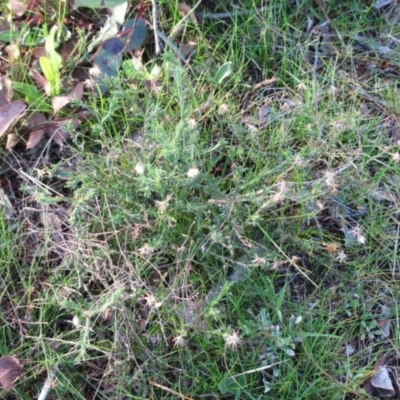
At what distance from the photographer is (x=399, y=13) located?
86.0 inches

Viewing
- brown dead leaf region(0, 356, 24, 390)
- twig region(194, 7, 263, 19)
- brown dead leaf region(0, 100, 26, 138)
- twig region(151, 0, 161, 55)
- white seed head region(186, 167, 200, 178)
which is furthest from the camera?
twig region(194, 7, 263, 19)

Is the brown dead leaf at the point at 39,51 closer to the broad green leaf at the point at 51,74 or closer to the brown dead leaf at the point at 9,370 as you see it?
the broad green leaf at the point at 51,74

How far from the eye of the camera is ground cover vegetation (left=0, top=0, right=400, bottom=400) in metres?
1.63

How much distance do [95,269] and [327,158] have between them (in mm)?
831

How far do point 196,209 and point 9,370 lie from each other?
2.27 feet

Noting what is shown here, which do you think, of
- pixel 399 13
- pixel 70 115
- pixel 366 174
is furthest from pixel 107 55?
pixel 399 13

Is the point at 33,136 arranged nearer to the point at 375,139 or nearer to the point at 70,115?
the point at 70,115

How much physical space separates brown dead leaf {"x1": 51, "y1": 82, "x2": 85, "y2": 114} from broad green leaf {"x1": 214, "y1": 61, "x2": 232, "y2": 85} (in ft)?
1.50

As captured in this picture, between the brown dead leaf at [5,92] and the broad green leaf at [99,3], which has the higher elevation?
the broad green leaf at [99,3]

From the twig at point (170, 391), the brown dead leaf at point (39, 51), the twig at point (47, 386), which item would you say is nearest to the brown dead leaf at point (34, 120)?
the brown dead leaf at point (39, 51)

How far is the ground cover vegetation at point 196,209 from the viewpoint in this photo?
1.63 m

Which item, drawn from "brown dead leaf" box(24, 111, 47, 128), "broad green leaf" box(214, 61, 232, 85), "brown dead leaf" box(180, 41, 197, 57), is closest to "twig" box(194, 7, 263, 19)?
"brown dead leaf" box(180, 41, 197, 57)

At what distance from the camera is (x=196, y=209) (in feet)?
5.29

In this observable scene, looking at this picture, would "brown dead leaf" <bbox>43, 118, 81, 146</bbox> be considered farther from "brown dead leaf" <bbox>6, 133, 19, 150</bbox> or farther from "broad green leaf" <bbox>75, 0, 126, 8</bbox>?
"broad green leaf" <bbox>75, 0, 126, 8</bbox>
